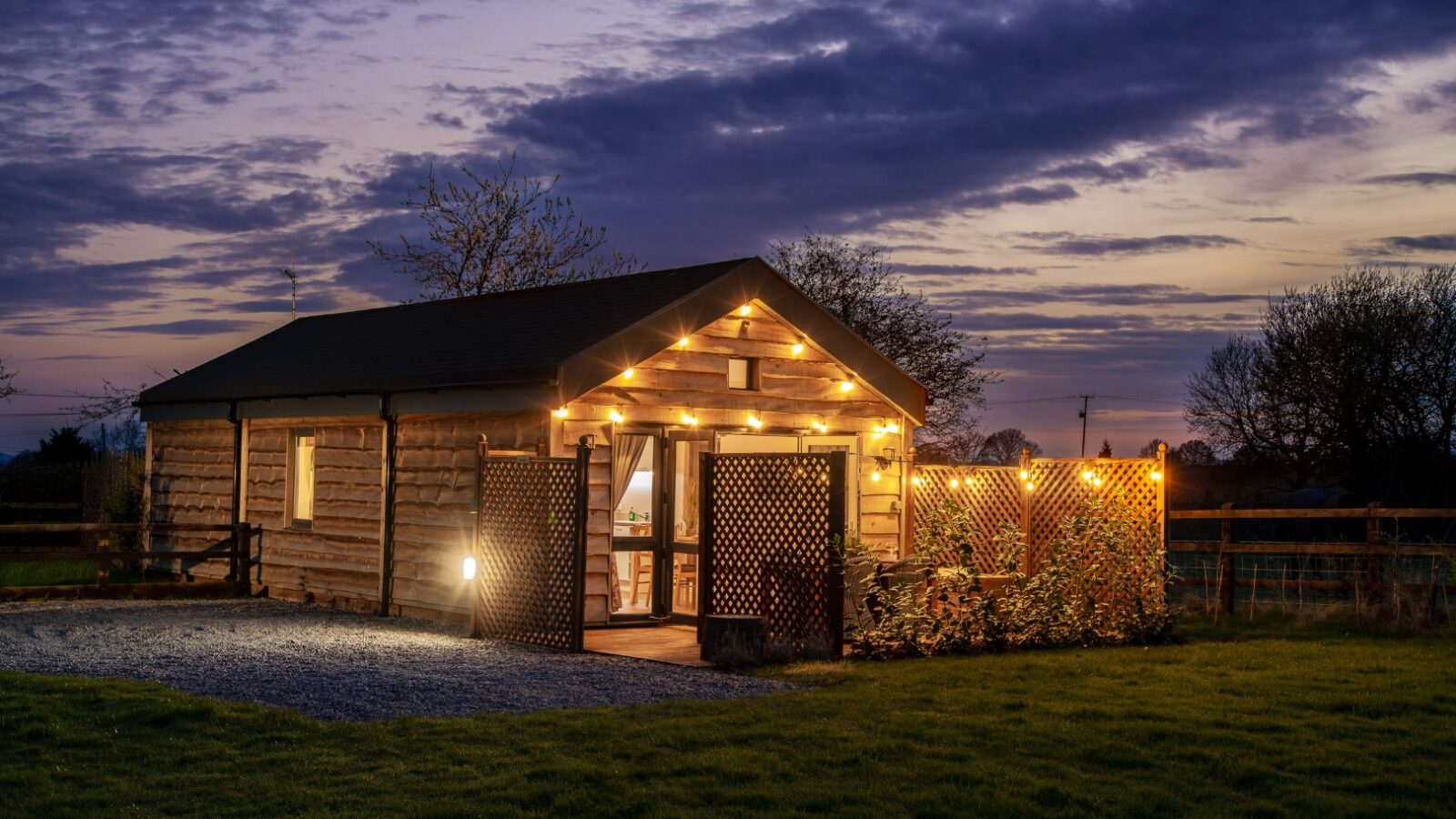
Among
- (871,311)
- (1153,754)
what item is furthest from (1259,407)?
(1153,754)

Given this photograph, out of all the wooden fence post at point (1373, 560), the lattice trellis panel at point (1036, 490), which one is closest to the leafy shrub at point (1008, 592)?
the lattice trellis panel at point (1036, 490)

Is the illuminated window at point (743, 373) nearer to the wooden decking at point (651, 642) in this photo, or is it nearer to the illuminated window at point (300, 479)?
the wooden decking at point (651, 642)

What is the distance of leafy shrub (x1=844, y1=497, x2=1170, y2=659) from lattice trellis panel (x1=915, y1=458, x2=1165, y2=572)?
0.85 m

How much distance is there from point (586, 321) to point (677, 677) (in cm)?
532

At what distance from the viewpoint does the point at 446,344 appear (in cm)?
1555

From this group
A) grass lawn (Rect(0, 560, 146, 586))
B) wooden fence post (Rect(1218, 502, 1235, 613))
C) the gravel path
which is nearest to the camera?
the gravel path

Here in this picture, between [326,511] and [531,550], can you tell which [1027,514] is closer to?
[531,550]

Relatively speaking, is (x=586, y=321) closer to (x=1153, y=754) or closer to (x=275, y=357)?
(x=275, y=357)

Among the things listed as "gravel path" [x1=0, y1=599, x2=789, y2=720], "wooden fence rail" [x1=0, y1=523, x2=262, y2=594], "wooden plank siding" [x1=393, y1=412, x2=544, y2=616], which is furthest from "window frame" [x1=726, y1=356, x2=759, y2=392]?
"wooden fence rail" [x1=0, y1=523, x2=262, y2=594]

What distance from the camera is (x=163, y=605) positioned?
15.5m

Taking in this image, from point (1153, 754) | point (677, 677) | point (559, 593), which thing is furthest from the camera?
point (559, 593)

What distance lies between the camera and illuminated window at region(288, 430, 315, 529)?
1664cm

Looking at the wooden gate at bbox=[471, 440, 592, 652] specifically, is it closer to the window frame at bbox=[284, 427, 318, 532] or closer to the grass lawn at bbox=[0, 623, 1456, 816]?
the grass lawn at bbox=[0, 623, 1456, 816]

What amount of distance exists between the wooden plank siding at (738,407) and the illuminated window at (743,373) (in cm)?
7
